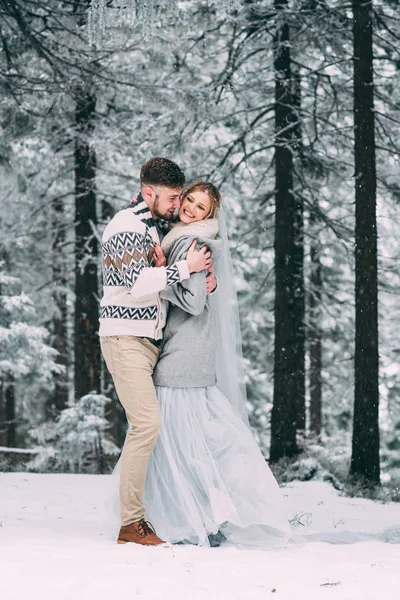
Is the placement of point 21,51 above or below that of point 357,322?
above

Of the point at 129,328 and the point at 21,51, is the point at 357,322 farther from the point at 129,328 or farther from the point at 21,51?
the point at 21,51

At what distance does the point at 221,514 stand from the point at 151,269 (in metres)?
1.82

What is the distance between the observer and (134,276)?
18.5 ft

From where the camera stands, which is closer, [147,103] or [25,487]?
[25,487]

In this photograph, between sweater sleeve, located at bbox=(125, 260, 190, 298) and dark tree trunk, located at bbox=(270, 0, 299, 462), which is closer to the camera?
sweater sleeve, located at bbox=(125, 260, 190, 298)

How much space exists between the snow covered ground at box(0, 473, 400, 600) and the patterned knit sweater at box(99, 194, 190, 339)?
1559 mm

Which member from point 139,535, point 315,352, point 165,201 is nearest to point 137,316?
point 165,201

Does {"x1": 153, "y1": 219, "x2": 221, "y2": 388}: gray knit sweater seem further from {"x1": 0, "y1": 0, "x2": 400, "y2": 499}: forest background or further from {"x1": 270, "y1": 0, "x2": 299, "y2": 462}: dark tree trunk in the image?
{"x1": 270, "y1": 0, "x2": 299, "y2": 462}: dark tree trunk

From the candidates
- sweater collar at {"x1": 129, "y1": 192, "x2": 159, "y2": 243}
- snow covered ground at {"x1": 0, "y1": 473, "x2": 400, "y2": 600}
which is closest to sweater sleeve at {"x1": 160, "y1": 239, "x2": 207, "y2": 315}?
sweater collar at {"x1": 129, "y1": 192, "x2": 159, "y2": 243}

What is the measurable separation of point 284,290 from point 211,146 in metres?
4.75

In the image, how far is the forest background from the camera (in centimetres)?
1102

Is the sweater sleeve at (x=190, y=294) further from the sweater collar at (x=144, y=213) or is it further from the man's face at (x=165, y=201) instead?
the man's face at (x=165, y=201)

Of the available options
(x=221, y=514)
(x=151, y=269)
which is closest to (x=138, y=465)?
(x=221, y=514)

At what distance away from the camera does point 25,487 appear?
→ 9453 mm
